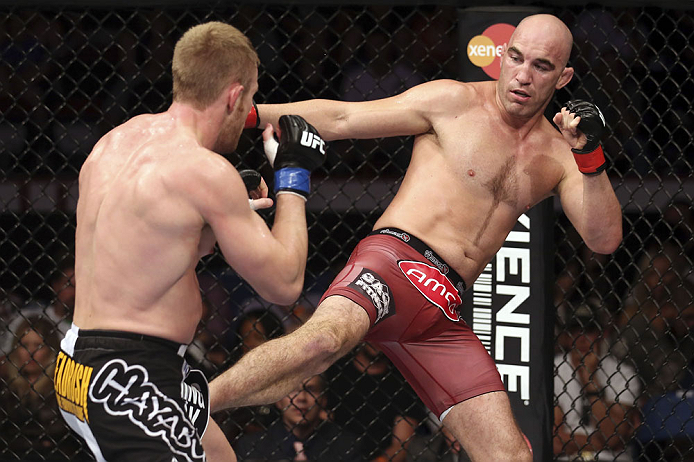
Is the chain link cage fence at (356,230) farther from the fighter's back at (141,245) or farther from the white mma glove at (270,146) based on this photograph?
the fighter's back at (141,245)

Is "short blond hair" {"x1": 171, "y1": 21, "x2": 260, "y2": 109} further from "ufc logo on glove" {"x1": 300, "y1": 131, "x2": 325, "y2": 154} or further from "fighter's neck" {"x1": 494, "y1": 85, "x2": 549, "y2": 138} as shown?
"fighter's neck" {"x1": 494, "y1": 85, "x2": 549, "y2": 138}

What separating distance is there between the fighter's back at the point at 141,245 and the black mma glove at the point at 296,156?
0.79 feet

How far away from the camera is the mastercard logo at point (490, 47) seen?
7.57 ft

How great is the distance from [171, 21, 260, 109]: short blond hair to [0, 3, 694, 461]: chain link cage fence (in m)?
1.01

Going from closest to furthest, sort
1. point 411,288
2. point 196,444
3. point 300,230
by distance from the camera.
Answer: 1. point 196,444
2. point 300,230
3. point 411,288

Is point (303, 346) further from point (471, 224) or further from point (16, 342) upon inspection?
point (16, 342)

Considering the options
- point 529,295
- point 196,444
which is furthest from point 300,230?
point 529,295

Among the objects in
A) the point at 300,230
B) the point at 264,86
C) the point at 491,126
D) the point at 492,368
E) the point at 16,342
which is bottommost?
the point at 16,342

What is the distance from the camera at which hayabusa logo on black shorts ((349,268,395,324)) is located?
1905 mm

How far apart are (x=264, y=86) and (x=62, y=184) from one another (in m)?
0.91

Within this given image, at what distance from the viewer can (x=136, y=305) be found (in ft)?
4.55

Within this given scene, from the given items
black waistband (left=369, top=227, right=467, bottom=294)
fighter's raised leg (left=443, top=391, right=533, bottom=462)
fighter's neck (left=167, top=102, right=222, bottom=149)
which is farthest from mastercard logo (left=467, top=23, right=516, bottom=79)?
fighter's neck (left=167, top=102, right=222, bottom=149)

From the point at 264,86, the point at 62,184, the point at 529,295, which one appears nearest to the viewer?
the point at 529,295

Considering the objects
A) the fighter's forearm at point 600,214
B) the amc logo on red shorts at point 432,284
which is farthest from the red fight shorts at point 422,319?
the fighter's forearm at point 600,214
